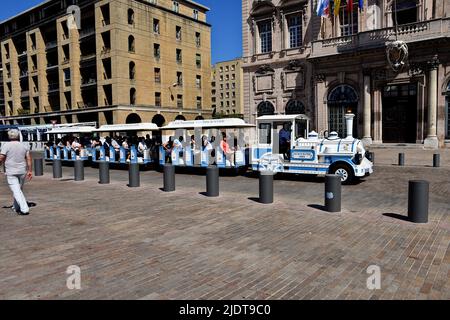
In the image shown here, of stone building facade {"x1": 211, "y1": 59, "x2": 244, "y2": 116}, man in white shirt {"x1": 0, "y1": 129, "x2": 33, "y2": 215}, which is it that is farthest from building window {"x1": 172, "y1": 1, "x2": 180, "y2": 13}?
stone building facade {"x1": 211, "y1": 59, "x2": 244, "y2": 116}

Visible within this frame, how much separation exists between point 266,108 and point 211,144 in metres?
18.0

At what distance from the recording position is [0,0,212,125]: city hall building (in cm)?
4309

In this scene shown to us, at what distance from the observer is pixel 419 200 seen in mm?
7090

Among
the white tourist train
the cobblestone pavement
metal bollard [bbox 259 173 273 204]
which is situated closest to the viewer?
the cobblestone pavement

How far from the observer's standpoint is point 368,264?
16.4 feet

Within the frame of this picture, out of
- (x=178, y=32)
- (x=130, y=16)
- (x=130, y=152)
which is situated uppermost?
(x=130, y=16)

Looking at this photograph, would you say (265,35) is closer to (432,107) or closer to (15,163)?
(432,107)

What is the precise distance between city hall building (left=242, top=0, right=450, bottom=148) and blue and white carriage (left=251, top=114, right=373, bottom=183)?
1496cm

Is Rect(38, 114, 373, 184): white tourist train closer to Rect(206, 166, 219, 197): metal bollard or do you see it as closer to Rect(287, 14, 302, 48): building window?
Rect(206, 166, 219, 197): metal bollard

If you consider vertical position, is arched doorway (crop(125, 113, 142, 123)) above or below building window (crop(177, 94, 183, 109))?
below

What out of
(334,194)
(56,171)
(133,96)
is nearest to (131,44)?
(133,96)

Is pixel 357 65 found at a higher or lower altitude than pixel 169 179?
higher

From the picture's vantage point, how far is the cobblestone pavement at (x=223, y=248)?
4254 mm
